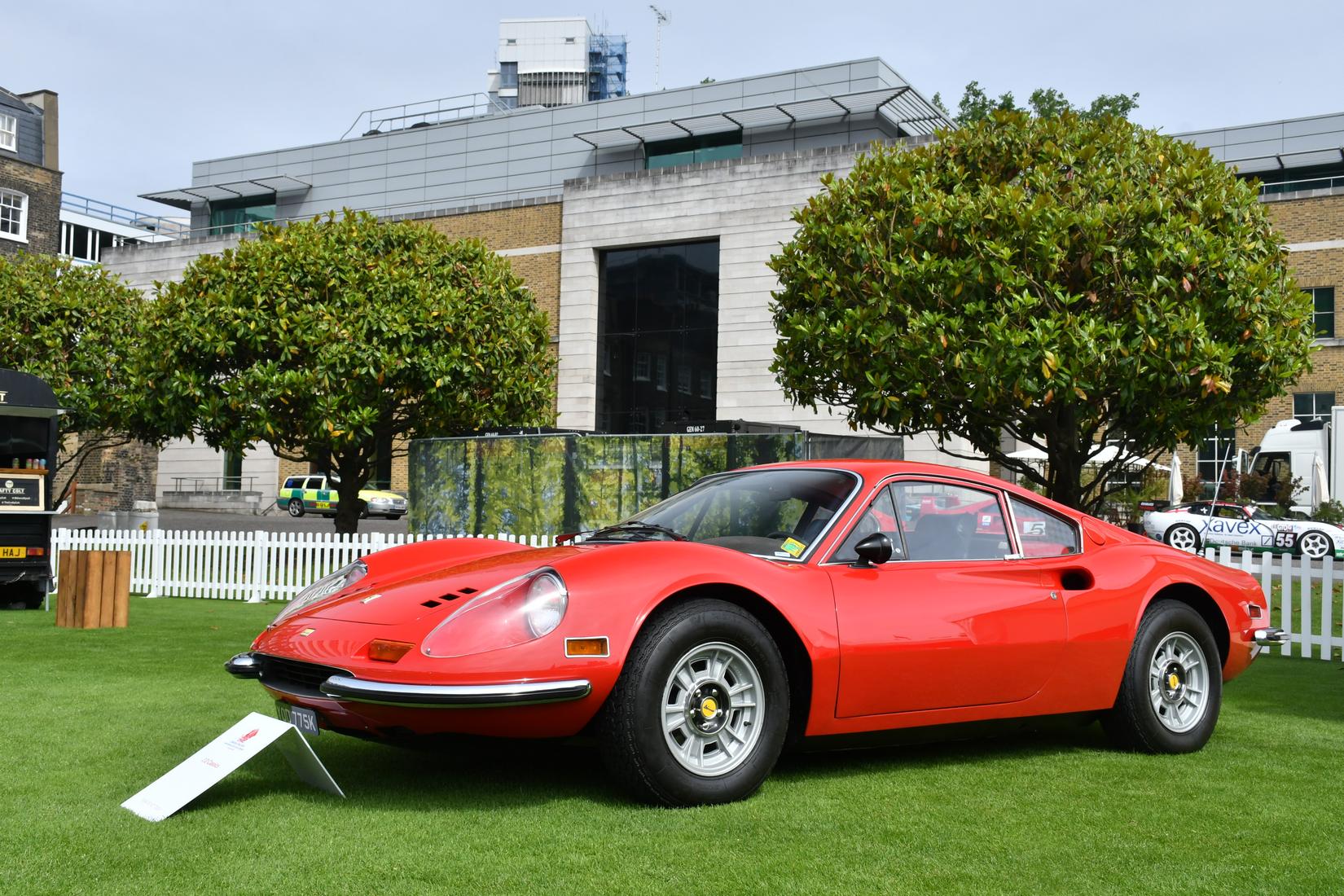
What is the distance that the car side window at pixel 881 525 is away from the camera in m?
5.11

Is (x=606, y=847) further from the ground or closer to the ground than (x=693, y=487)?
closer to the ground

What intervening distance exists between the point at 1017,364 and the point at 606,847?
9984 mm

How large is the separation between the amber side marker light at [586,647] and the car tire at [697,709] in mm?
114

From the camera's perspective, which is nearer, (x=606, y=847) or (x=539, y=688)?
(x=606, y=847)

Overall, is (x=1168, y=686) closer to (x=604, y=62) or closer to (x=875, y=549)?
(x=875, y=549)

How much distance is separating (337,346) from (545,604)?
1379 cm

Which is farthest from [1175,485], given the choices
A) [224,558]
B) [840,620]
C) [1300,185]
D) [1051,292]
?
[840,620]

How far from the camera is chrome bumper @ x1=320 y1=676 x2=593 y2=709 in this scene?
414cm

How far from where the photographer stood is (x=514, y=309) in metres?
19.7

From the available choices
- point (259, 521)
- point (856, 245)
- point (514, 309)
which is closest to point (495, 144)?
point (259, 521)

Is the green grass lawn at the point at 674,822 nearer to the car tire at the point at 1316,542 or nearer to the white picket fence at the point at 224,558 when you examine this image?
the white picket fence at the point at 224,558

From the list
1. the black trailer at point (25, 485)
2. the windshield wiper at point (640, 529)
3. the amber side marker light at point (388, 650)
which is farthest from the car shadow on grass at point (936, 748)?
the black trailer at point (25, 485)

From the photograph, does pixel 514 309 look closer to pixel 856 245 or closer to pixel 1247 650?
pixel 856 245

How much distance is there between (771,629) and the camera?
4.75 metres
